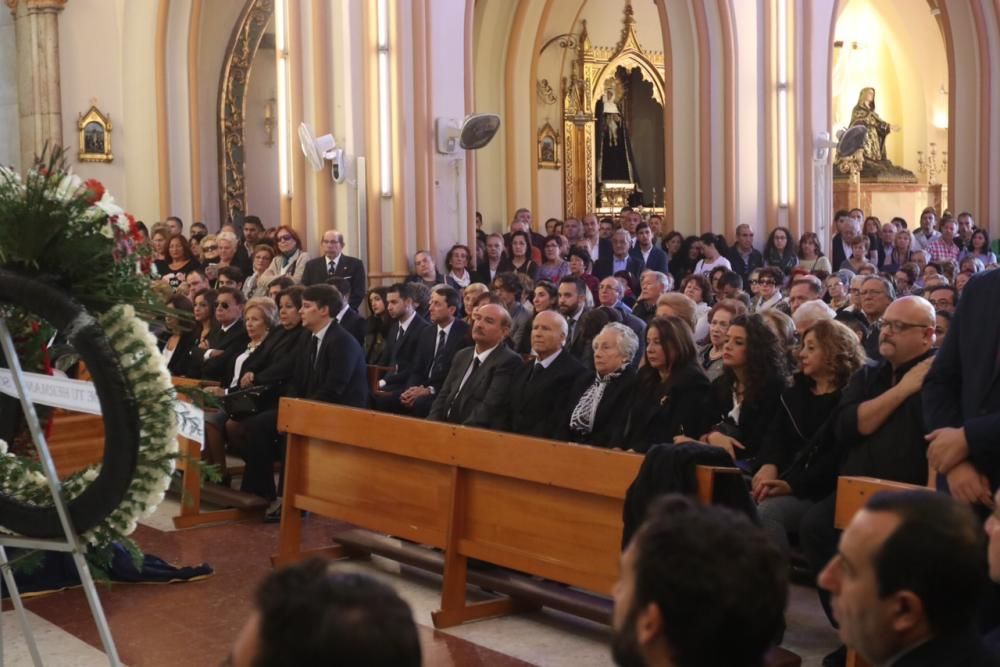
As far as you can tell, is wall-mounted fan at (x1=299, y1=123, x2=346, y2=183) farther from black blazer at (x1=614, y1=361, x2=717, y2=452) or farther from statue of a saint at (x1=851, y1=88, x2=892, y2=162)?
statue of a saint at (x1=851, y1=88, x2=892, y2=162)

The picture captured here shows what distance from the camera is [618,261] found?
40.9ft

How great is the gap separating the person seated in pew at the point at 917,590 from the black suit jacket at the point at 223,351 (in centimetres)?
664

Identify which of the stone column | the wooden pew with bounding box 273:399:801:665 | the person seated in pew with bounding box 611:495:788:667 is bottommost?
the wooden pew with bounding box 273:399:801:665

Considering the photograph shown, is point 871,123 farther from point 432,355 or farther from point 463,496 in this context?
point 463,496

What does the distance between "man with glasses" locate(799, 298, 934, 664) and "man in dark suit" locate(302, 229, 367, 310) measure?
6.73 meters

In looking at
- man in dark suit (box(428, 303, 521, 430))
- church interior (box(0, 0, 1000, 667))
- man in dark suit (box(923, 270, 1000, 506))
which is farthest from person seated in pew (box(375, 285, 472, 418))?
man in dark suit (box(923, 270, 1000, 506))

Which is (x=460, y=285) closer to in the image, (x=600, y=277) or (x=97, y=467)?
(x=600, y=277)

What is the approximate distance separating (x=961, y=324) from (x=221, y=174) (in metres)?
14.0

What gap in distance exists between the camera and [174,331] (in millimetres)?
8922

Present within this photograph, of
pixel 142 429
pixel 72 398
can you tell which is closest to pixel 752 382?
pixel 142 429

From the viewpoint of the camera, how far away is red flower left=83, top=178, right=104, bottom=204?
11.4 ft

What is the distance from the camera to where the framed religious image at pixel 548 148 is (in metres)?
19.1

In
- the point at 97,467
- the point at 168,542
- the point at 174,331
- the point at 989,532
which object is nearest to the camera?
the point at 989,532

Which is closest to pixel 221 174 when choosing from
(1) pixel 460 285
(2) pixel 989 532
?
(1) pixel 460 285
